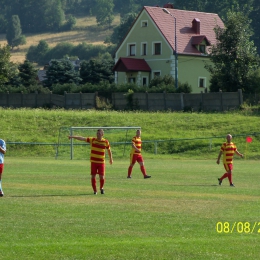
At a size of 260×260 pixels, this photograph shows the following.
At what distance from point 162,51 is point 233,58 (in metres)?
16.8

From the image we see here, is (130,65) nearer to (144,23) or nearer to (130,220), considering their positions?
(144,23)

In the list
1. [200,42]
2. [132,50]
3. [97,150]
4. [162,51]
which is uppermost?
[200,42]

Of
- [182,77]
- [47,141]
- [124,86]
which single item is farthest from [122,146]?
[182,77]

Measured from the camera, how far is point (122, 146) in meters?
48.8

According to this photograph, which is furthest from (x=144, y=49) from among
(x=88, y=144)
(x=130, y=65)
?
(x=88, y=144)

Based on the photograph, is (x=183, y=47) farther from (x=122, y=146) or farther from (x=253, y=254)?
(x=253, y=254)

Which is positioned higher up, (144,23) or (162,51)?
(144,23)

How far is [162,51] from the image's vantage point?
78750mm

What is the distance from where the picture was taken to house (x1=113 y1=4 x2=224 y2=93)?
78.0m

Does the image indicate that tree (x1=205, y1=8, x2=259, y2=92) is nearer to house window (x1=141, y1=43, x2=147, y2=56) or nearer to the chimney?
house window (x1=141, y1=43, x2=147, y2=56)

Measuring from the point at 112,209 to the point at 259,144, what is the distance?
1256 inches
